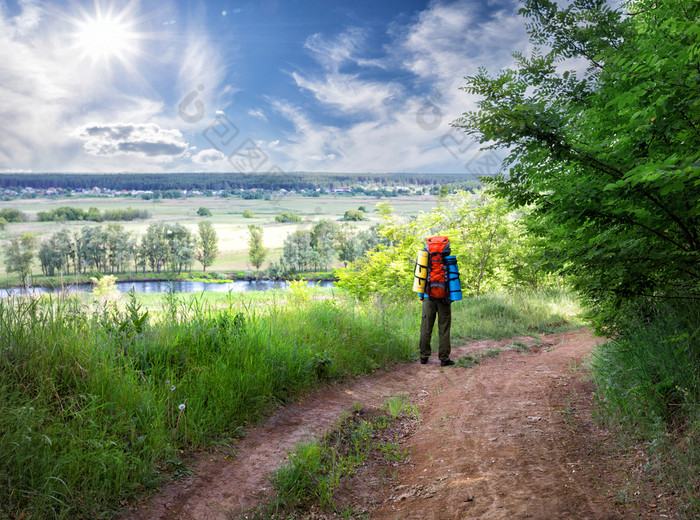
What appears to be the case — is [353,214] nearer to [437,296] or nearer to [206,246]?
[206,246]

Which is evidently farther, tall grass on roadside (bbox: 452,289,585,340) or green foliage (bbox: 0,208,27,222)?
green foliage (bbox: 0,208,27,222)

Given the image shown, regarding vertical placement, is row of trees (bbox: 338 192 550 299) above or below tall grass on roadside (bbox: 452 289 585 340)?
above

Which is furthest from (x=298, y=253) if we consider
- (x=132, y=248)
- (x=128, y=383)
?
(x=128, y=383)

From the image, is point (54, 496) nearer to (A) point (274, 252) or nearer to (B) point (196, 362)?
(B) point (196, 362)

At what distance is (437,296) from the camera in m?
8.05

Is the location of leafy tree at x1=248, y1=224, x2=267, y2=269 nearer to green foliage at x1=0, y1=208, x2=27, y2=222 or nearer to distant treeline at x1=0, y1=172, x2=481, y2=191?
distant treeline at x1=0, y1=172, x2=481, y2=191

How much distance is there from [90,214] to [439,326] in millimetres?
79767

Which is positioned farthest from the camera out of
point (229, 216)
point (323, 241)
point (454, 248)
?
point (229, 216)

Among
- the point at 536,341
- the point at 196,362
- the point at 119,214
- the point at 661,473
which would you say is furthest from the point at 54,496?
the point at 119,214

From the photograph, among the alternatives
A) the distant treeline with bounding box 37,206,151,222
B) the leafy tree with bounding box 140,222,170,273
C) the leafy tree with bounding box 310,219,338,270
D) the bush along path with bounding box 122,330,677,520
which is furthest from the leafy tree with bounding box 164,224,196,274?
the bush along path with bounding box 122,330,677,520

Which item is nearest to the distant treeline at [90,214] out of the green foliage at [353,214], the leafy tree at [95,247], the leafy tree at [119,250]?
the leafy tree at [95,247]

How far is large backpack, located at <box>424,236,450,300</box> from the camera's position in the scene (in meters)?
8.04

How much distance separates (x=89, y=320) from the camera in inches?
192

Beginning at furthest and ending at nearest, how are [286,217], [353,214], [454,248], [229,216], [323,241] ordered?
[229,216] → [286,217] → [353,214] → [323,241] → [454,248]
